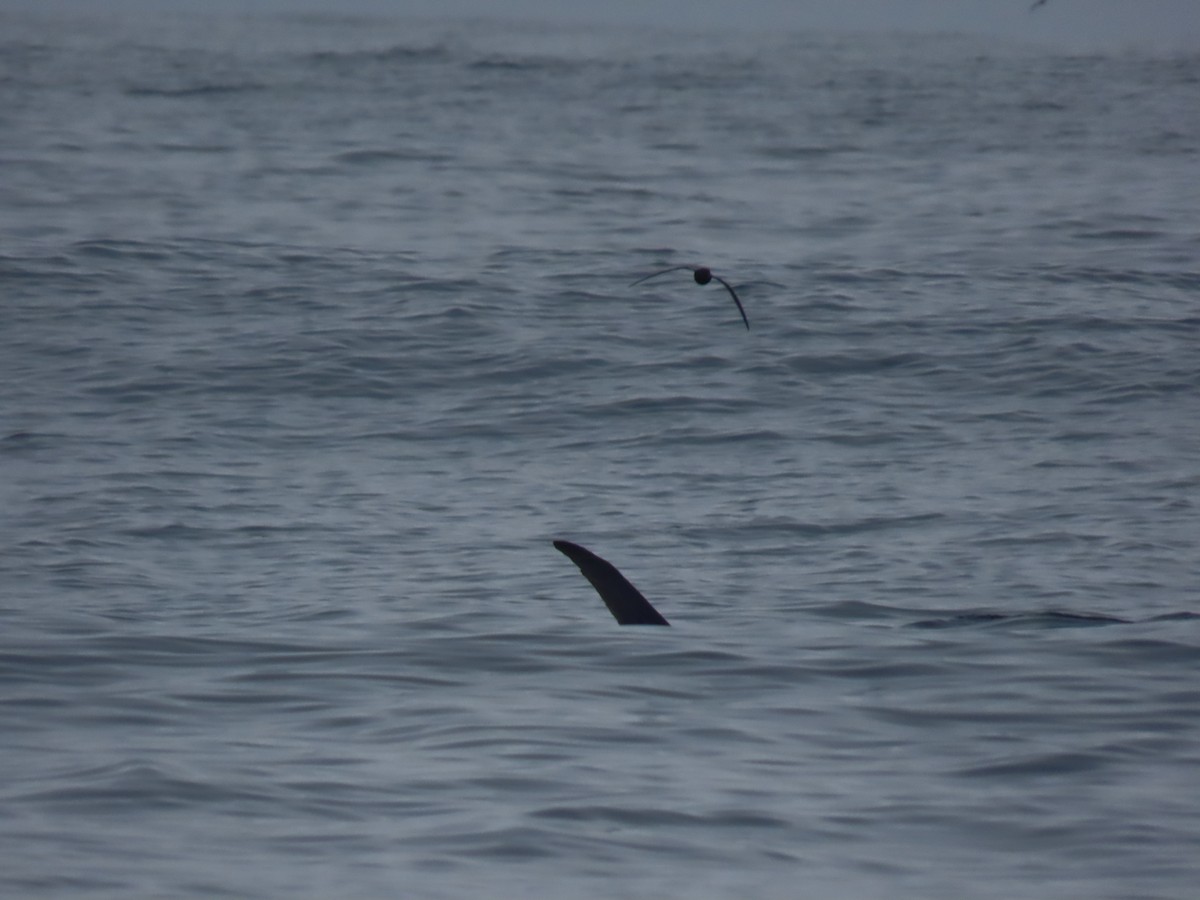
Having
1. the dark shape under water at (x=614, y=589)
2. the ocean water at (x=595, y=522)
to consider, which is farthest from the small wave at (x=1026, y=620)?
the dark shape under water at (x=614, y=589)

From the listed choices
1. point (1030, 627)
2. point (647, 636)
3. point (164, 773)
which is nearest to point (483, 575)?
point (647, 636)

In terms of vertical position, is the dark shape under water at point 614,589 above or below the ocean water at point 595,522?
above

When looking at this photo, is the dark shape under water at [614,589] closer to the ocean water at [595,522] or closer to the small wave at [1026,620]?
the ocean water at [595,522]

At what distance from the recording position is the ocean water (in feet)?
22.4

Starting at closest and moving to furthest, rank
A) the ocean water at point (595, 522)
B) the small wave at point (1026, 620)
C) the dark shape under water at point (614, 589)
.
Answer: the ocean water at point (595, 522) → the dark shape under water at point (614, 589) → the small wave at point (1026, 620)

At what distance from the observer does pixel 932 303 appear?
74.8ft

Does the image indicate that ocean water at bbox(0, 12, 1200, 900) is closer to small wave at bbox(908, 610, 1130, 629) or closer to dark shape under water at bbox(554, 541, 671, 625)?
small wave at bbox(908, 610, 1130, 629)

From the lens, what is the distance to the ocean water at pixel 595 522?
683 cm

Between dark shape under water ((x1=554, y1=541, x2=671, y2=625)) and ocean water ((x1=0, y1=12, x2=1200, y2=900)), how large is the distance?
227mm

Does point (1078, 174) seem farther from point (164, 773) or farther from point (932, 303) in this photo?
point (164, 773)

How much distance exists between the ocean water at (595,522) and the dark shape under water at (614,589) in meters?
0.23

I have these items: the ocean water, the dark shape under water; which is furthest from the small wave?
the dark shape under water

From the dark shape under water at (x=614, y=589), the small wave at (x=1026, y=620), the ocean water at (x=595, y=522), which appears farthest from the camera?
the small wave at (x=1026, y=620)

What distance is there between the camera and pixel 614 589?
8.93 meters
